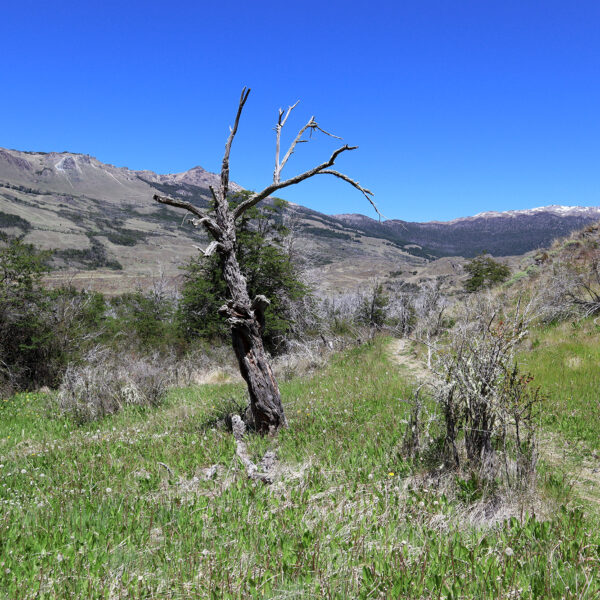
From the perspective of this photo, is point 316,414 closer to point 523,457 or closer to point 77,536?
point 523,457

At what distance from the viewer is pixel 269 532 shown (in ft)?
9.68

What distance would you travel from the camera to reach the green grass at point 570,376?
546 centimetres

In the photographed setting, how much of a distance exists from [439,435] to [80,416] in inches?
289

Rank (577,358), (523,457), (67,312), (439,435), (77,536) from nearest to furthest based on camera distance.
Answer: (77,536), (523,457), (439,435), (577,358), (67,312)

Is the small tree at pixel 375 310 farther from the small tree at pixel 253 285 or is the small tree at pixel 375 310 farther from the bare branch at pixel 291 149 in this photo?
the bare branch at pixel 291 149

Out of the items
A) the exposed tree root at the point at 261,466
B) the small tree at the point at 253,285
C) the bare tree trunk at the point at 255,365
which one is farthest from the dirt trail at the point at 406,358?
the exposed tree root at the point at 261,466

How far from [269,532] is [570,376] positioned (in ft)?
21.6

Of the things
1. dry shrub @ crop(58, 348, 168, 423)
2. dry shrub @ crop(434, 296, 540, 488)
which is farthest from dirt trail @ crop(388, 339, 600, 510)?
dry shrub @ crop(58, 348, 168, 423)

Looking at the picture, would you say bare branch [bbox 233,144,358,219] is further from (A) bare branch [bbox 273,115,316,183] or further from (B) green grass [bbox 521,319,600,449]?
(B) green grass [bbox 521,319,600,449]

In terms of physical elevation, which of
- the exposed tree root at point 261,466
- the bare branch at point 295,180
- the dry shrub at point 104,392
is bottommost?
Answer: the dry shrub at point 104,392

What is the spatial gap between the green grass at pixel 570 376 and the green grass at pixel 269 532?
241cm

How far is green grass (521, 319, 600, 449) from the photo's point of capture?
17.9 feet


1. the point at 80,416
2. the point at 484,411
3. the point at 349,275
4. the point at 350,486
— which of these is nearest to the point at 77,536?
the point at 350,486

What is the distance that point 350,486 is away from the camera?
377 centimetres
